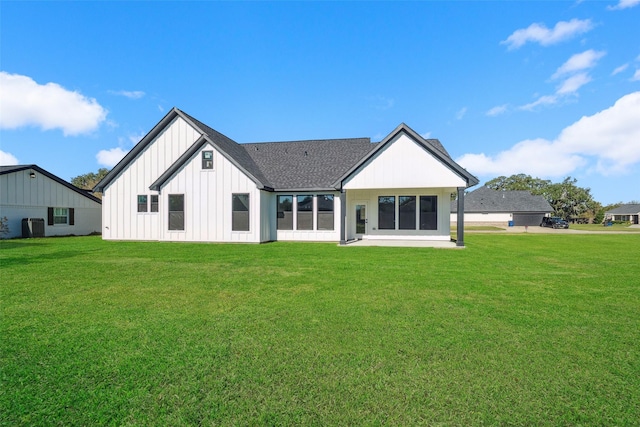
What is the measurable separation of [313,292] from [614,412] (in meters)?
4.55

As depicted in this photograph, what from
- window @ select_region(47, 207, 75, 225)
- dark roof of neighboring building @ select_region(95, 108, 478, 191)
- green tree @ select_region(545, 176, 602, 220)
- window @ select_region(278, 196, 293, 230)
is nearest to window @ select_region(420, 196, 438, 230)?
dark roof of neighboring building @ select_region(95, 108, 478, 191)

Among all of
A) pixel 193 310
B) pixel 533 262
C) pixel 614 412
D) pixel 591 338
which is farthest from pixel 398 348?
pixel 533 262

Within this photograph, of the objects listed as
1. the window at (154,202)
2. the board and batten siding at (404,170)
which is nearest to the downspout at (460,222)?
the board and batten siding at (404,170)

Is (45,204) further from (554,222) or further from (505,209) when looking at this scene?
(505,209)

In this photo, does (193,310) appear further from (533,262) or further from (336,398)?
(533,262)

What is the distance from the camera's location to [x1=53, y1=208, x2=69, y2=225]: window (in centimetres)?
2253

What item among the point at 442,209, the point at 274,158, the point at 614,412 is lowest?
the point at 614,412

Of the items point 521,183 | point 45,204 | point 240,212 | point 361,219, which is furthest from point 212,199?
point 521,183

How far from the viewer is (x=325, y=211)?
712 inches

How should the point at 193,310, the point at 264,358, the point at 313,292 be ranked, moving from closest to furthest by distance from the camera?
1. the point at 264,358
2. the point at 193,310
3. the point at 313,292

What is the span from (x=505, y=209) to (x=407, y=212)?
134 ft

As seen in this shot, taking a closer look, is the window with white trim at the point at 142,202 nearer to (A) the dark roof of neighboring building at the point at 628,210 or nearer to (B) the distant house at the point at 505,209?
(B) the distant house at the point at 505,209

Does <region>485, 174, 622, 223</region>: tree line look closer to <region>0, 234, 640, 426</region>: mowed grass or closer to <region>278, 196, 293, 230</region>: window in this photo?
<region>278, 196, 293, 230</region>: window

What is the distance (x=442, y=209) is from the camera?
18.0 meters
